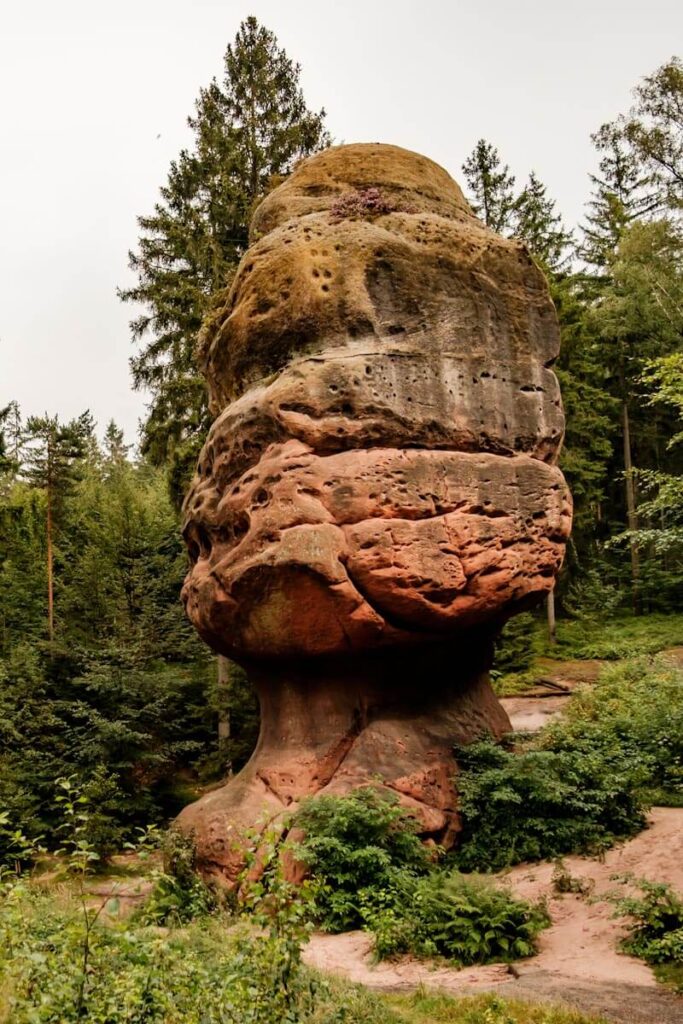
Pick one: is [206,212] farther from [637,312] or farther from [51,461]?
[637,312]

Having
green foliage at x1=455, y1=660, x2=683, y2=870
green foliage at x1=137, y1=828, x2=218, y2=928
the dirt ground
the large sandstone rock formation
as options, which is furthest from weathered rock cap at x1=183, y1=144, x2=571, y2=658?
the dirt ground

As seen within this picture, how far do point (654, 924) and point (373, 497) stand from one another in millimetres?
5663

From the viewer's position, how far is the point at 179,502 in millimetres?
18641

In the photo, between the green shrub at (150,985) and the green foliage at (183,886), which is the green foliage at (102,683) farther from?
the green shrub at (150,985)

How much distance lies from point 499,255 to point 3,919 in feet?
36.8

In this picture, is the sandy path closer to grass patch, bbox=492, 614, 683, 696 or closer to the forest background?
the forest background

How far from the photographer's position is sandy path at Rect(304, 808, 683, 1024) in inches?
235

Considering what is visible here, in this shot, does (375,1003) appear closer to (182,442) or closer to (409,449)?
(409,449)

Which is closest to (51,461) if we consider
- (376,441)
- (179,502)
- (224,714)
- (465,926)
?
(179,502)

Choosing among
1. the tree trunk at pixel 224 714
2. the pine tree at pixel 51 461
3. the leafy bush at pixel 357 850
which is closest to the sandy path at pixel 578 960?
the leafy bush at pixel 357 850

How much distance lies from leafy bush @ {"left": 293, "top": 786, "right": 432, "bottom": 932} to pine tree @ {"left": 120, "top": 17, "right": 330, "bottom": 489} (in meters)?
10.6

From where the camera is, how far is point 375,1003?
18.0ft

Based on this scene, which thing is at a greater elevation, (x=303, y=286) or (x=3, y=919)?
(x=303, y=286)

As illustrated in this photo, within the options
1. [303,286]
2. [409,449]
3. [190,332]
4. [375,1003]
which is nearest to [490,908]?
[375,1003]
